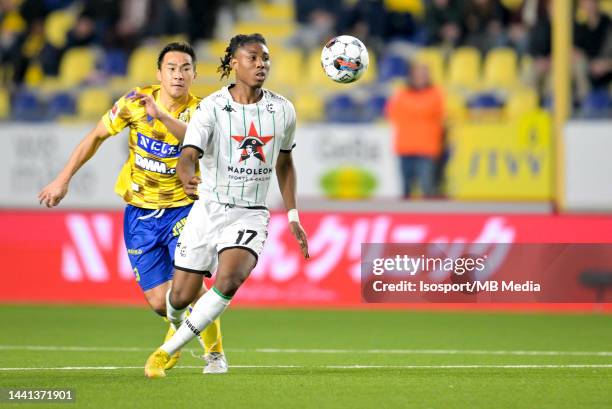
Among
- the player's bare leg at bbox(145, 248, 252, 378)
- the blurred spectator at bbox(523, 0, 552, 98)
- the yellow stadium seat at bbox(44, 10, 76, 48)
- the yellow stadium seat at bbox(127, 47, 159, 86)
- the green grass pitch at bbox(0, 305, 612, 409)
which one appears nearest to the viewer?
the green grass pitch at bbox(0, 305, 612, 409)

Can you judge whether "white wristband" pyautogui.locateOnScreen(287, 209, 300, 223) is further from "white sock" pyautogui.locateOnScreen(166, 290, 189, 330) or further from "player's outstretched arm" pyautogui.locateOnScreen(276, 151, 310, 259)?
"white sock" pyautogui.locateOnScreen(166, 290, 189, 330)

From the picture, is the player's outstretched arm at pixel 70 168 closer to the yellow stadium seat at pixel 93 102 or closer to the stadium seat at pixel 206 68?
the yellow stadium seat at pixel 93 102

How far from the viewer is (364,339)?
10.7 m

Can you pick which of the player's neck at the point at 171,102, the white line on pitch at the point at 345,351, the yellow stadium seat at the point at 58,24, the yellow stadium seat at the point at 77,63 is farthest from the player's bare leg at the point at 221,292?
the yellow stadium seat at the point at 58,24

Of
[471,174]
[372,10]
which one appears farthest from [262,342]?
[372,10]

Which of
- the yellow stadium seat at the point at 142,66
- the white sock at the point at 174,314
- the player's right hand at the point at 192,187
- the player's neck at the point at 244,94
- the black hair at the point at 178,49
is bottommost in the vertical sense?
the white sock at the point at 174,314

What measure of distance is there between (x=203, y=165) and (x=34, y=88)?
36.6 feet

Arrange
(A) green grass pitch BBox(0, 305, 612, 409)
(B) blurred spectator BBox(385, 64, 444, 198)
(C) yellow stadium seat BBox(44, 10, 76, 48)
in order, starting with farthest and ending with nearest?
(C) yellow stadium seat BBox(44, 10, 76, 48) → (B) blurred spectator BBox(385, 64, 444, 198) → (A) green grass pitch BBox(0, 305, 612, 409)

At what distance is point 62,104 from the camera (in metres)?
17.6

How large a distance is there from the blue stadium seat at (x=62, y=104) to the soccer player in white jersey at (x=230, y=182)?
9994 mm

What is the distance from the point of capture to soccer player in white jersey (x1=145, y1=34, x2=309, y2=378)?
736 centimetres

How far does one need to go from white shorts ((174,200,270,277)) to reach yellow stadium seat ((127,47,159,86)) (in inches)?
413

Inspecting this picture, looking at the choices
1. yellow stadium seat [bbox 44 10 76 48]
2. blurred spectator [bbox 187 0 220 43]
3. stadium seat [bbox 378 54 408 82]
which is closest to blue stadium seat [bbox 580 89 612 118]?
stadium seat [bbox 378 54 408 82]

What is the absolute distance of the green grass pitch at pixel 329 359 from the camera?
6816 mm
